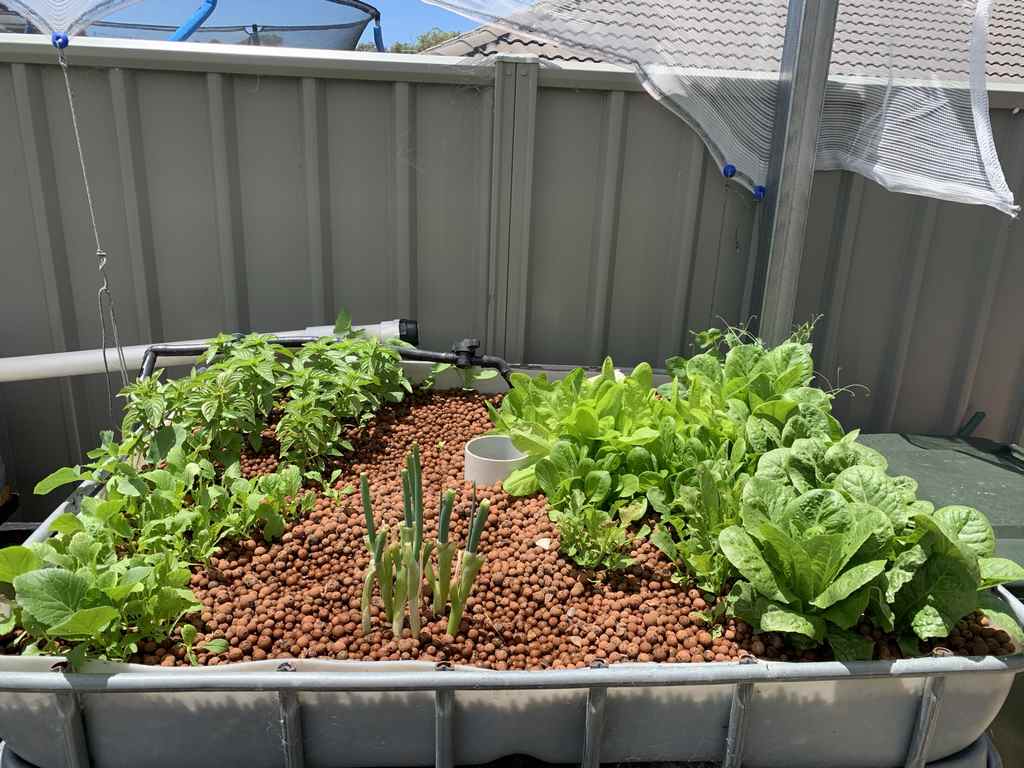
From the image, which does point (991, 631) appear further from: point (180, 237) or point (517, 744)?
point (180, 237)

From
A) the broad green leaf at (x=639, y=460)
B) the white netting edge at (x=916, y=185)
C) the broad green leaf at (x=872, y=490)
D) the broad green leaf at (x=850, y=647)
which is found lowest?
the broad green leaf at (x=850, y=647)

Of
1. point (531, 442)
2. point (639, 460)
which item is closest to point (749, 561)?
point (639, 460)

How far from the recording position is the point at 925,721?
1.29m

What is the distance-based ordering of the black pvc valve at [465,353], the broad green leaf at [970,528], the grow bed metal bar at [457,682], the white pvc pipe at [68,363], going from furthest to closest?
the black pvc valve at [465,353]
the white pvc pipe at [68,363]
the broad green leaf at [970,528]
the grow bed metal bar at [457,682]

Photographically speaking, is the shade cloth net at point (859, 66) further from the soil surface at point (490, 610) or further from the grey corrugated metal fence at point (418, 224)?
the soil surface at point (490, 610)

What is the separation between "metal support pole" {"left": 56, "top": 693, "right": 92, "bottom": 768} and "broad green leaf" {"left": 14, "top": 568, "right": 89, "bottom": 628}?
138 millimetres

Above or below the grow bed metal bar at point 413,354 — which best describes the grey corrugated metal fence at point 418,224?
above

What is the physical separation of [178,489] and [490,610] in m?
0.76

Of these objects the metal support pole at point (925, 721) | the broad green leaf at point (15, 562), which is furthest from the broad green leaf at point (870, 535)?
the broad green leaf at point (15, 562)

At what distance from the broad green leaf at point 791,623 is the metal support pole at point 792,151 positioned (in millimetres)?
1270

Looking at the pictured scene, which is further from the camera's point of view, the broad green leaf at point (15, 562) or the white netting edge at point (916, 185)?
the white netting edge at point (916, 185)

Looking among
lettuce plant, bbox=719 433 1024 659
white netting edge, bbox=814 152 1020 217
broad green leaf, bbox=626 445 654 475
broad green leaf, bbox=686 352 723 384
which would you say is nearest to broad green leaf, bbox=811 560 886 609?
lettuce plant, bbox=719 433 1024 659

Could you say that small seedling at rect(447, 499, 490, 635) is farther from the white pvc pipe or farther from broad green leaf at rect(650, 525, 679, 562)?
the white pvc pipe

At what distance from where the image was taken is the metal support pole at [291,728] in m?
1.19
